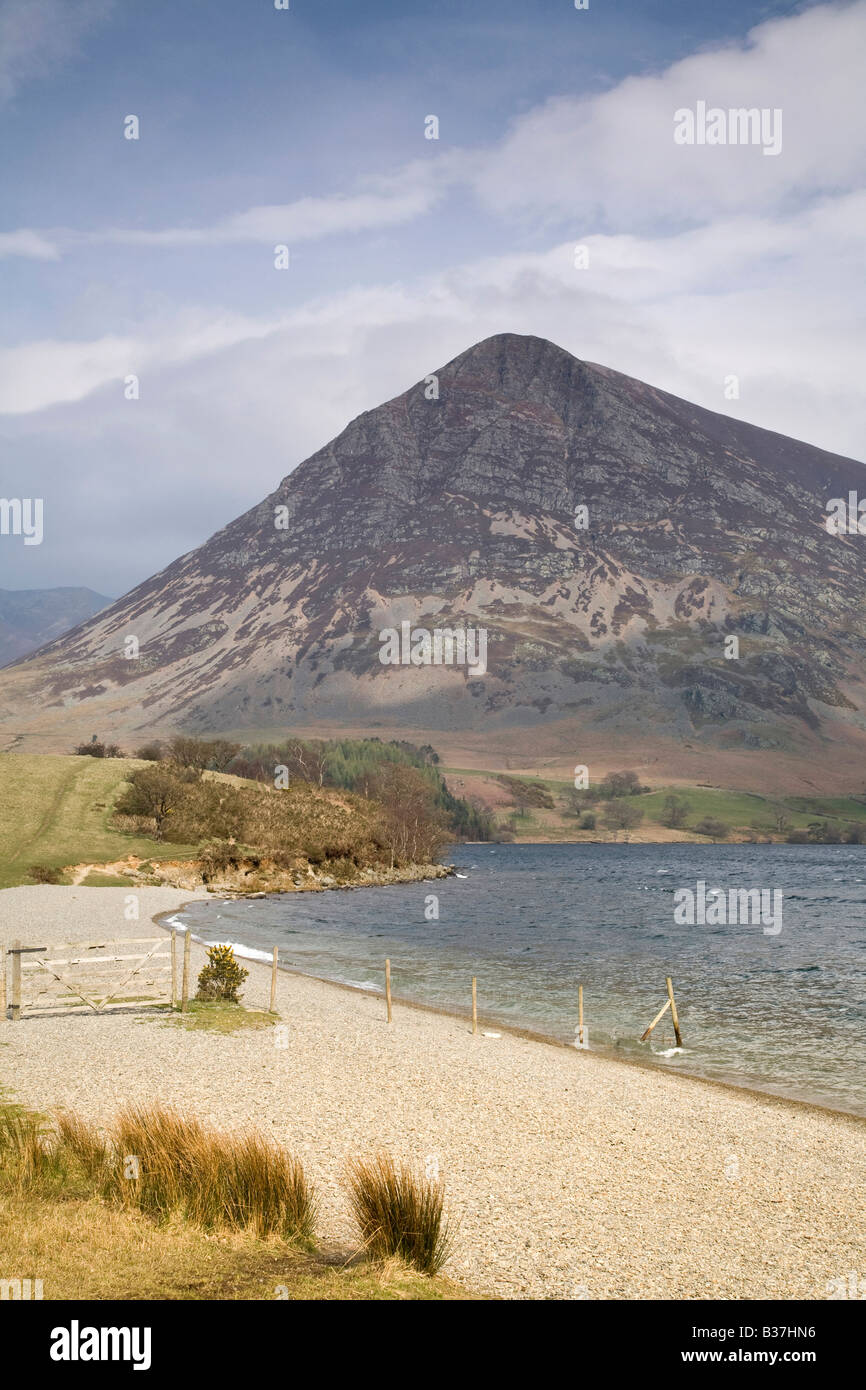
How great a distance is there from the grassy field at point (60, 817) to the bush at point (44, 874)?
455 mm

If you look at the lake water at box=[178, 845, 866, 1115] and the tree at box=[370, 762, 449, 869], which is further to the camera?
the tree at box=[370, 762, 449, 869]

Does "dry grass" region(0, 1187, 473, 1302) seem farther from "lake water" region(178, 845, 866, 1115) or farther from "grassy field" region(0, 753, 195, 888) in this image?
"grassy field" region(0, 753, 195, 888)

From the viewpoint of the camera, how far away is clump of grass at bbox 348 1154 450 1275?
10.5m

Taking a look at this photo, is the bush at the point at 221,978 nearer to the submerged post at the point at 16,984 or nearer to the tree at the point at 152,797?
the submerged post at the point at 16,984

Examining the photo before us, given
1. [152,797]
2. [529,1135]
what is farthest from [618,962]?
[152,797]

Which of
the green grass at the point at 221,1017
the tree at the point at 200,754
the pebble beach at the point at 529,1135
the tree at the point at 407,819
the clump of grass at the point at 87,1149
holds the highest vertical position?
the tree at the point at 200,754

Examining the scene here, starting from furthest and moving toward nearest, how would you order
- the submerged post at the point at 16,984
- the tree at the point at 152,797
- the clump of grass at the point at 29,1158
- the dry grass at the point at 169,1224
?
1. the tree at the point at 152,797
2. the submerged post at the point at 16,984
3. the clump of grass at the point at 29,1158
4. the dry grass at the point at 169,1224

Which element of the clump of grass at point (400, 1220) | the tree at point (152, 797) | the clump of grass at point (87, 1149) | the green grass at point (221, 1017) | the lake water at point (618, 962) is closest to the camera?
the clump of grass at point (400, 1220)

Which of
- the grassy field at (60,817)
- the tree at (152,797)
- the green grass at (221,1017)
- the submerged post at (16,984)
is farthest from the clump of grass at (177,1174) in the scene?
the tree at (152,797)

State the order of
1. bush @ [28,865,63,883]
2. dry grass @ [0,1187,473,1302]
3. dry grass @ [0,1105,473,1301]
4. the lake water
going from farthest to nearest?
bush @ [28,865,63,883] → the lake water → dry grass @ [0,1105,473,1301] → dry grass @ [0,1187,473,1302]

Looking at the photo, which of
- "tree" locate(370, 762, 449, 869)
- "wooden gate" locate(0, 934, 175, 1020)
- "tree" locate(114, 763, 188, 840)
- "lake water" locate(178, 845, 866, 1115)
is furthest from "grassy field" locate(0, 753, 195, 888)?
"wooden gate" locate(0, 934, 175, 1020)

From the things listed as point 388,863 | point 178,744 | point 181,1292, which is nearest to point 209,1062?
point 181,1292

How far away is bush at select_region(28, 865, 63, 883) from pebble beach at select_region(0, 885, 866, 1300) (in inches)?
1961

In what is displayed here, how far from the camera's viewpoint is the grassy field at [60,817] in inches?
3103
